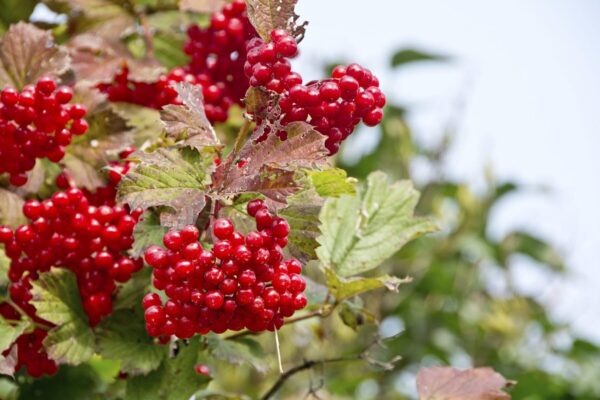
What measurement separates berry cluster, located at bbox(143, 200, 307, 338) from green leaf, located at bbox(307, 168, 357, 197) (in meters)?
0.14

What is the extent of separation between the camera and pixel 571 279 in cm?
328

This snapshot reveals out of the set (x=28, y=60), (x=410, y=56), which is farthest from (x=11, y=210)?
(x=410, y=56)

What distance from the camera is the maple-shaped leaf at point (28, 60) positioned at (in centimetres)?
107

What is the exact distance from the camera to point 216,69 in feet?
3.81

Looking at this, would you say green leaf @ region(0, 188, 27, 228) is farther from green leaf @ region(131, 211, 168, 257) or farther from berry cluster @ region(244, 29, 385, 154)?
berry cluster @ region(244, 29, 385, 154)

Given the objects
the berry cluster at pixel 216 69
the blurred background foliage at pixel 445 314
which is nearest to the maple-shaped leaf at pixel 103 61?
the berry cluster at pixel 216 69

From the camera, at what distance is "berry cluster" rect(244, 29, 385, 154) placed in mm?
807

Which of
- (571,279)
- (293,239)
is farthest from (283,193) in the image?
(571,279)

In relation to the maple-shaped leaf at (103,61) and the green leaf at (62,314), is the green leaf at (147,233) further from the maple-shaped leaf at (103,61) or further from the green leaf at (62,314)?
the maple-shaped leaf at (103,61)

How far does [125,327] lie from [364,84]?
0.48 meters

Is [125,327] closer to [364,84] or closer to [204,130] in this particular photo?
[204,130]

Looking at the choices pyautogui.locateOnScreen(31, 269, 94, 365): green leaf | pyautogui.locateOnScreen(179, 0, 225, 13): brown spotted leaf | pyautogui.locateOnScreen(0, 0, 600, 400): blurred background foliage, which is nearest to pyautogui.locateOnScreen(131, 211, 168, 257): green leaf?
pyautogui.locateOnScreen(31, 269, 94, 365): green leaf

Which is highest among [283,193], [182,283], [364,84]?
[364,84]

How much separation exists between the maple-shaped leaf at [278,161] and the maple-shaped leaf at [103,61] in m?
0.39
